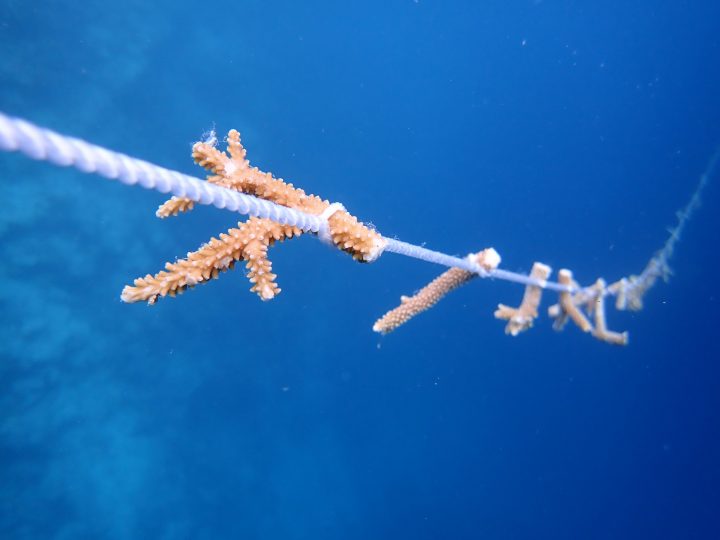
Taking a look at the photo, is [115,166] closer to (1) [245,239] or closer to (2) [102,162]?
(2) [102,162]

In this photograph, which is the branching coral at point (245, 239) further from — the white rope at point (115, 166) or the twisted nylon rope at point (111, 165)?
the twisted nylon rope at point (111, 165)

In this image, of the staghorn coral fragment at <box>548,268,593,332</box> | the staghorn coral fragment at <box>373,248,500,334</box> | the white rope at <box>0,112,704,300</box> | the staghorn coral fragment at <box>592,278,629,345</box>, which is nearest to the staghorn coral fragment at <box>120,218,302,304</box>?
the white rope at <box>0,112,704,300</box>

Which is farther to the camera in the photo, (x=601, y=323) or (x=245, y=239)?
(x=601, y=323)

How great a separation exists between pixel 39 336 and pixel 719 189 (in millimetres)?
21779

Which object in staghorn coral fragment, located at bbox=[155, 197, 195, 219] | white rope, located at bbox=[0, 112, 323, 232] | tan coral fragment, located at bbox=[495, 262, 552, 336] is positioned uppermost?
staghorn coral fragment, located at bbox=[155, 197, 195, 219]

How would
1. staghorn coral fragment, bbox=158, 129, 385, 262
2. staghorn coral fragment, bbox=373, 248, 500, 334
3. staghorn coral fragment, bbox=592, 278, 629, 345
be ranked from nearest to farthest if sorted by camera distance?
staghorn coral fragment, bbox=158, 129, 385, 262, staghorn coral fragment, bbox=373, 248, 500, 334, staghorn coral fragment, bbox=592, 278, 629, 345

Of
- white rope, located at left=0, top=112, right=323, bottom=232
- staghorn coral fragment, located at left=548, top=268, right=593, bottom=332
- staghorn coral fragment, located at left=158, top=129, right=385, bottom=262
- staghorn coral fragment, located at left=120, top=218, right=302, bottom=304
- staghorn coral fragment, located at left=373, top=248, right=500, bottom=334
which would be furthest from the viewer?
staghorn coral fragment, located at left=548, top=268, right=593, bottom=332

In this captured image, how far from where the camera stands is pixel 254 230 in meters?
2.33

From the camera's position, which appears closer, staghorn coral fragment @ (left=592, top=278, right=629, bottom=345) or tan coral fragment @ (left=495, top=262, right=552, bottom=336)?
tan coral fragment @ (left=495, top=262, right=552, bottom=336)

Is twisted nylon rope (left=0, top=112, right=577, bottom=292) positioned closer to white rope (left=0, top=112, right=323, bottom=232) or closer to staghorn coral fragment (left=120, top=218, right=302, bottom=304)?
white rope (left=0, top=112, right=323, bottom=232)

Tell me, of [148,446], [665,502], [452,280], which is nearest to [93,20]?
[148,446]

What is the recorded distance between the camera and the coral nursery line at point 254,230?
0.83 m

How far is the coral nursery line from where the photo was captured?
832mm

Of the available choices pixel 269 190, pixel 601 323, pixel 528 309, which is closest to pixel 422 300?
pixel 528 309
